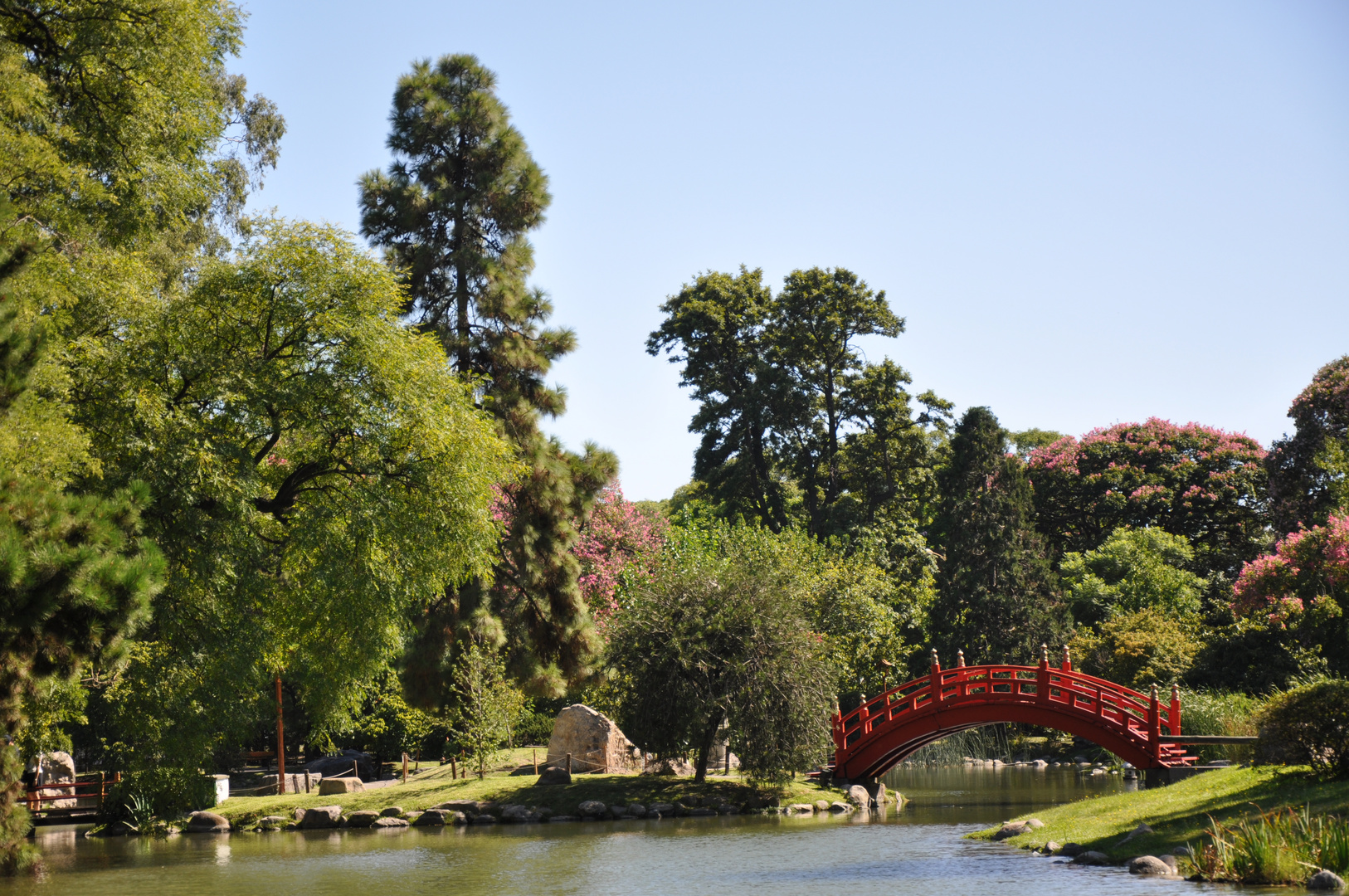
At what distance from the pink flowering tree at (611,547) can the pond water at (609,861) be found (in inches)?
489

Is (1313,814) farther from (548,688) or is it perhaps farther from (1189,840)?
(548,688)

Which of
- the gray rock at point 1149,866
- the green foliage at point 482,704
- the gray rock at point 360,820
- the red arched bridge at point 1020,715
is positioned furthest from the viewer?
the green foliage at point 482,704

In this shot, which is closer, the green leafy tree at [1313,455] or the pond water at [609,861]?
the pond water at [609,861]

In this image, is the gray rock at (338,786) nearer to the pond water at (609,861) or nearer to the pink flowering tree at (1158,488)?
the pond water at (609,861)

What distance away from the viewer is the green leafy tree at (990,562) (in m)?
41.7

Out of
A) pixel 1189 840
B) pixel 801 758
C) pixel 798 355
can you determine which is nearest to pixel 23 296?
pixel 1189 840

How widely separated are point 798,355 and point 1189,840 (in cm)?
3153

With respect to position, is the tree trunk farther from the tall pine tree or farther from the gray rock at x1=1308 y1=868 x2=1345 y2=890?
the gray rock at x1=1308 y1=868 x2=1345 y2=890

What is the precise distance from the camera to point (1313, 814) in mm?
13336

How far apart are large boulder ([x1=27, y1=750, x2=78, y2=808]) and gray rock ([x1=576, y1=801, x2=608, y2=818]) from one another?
12.4 meters

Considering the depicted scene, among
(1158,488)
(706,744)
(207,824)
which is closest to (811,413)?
(1158,488)

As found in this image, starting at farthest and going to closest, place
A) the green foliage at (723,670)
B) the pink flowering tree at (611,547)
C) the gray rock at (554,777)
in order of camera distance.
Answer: the pink flowering tree at (611,547), the gray rock at (554,777), the green foliage at (723,670)

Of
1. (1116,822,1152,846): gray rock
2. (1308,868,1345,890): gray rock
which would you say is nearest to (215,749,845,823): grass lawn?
(1116,822,1152,846): gray rock

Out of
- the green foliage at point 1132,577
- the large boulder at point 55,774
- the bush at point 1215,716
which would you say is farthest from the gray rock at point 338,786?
the green foliage at point 1132,577
